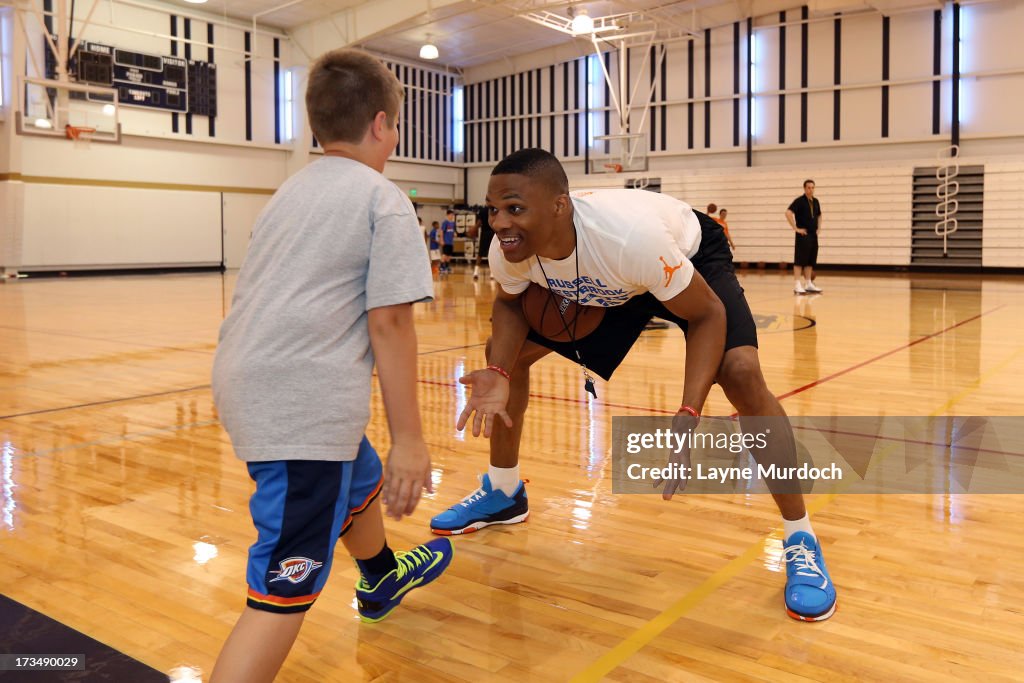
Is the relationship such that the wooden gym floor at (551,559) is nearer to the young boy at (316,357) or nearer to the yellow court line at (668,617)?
the yellow court line at (668,617)

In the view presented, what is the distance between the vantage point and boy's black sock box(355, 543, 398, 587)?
204 centimetres

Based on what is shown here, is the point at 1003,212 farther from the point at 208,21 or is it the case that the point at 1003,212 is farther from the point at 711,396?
the point at 208,21

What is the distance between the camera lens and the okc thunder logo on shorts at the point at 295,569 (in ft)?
4.95

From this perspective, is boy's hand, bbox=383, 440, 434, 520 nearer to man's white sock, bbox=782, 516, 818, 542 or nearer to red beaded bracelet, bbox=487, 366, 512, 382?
red beaded bracelet, bbox=487, 366, 512, 382

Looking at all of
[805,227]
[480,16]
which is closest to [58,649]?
[805,227]

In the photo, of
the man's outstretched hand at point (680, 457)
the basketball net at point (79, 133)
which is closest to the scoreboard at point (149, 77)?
the basketball net at point (79, 133)

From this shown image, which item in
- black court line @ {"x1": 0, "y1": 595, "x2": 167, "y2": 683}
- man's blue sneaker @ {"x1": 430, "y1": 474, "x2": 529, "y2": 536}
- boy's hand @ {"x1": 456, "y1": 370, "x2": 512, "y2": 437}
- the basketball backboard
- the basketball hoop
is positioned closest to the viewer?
black court line @ {"x1": 0, "y1": 595, "x2": 167, "y2": 683}

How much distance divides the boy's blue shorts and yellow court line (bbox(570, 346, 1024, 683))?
0.62m

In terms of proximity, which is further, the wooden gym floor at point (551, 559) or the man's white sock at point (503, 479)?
the man's white sock at point (503, 479)

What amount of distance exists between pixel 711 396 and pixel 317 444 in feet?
12.5

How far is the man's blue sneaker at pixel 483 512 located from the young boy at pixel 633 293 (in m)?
0.46

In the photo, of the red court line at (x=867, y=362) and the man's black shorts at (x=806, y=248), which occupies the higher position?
the man's black shorts at (x=806, y=248)

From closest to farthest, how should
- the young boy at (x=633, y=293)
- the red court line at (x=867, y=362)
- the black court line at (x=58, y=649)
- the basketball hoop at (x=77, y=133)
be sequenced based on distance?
the black court line at (x=58, y=649)
the young boy at (x=633, y=293)
the red court line at (x=867, y=362)
the basketball hoop at (x=77, y=133)

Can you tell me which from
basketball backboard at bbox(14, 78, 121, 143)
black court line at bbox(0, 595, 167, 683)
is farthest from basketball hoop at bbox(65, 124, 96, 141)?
black court line at bbox(0, 595, 167, 683)
